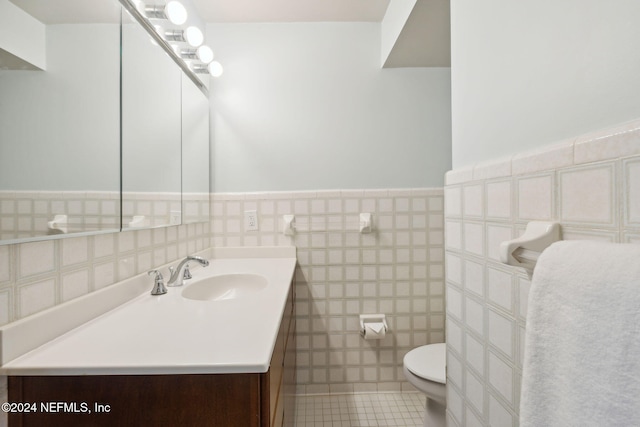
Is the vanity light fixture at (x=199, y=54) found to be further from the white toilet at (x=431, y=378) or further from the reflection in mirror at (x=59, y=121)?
the white toilet at (x=431, y=378)

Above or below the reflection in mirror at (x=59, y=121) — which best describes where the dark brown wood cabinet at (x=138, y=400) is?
below

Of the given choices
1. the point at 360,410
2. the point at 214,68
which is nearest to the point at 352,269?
the point at 360,410

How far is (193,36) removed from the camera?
54.6 inches

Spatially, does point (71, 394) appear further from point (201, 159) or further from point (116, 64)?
point (201, 159)

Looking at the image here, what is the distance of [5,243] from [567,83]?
112 centimetres

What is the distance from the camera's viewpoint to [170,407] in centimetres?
65

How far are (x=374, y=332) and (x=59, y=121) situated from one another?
1.70 metres

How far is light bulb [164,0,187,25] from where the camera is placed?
3.99 ft

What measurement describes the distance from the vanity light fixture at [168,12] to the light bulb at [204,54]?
24 cm

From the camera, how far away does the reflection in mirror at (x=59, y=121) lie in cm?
65

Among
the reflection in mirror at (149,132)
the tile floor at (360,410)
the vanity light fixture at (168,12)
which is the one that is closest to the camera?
the reflection in mirror at (149,132)

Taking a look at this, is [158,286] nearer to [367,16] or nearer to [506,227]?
[506,227]

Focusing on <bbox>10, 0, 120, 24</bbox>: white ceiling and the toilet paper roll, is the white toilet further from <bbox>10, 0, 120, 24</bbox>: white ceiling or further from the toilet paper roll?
<bbox>10, 0, 120, 24</bbox>: white ceiling

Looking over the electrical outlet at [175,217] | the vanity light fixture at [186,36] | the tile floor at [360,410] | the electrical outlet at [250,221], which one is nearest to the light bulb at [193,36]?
the vanity light fixture at [186,36]
